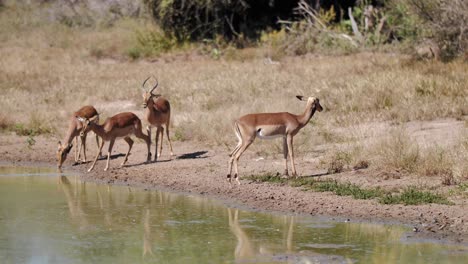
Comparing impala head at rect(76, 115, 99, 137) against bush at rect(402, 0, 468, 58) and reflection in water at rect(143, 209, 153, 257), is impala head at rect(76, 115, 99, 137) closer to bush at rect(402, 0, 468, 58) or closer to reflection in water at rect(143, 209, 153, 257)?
reflection in water at rect(143, 209, 153, 257)

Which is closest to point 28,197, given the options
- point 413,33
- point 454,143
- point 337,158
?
point 337,158

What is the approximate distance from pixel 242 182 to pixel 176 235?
320 cm

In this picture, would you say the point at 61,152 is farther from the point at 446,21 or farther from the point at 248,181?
the point at 446,21

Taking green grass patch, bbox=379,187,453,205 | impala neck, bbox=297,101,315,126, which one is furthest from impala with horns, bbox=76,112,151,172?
green grass patch, bbox=379,187,453,205

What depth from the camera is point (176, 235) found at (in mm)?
10430

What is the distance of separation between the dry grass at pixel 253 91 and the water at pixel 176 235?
9.10 ft

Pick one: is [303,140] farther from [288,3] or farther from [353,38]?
[288,3]

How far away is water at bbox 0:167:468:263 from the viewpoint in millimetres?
9258

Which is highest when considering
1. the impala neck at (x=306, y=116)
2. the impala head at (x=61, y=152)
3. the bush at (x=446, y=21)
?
the bush at (x=446, y=21)

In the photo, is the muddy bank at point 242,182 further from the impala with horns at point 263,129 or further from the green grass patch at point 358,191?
the impala with horns at point 263,129

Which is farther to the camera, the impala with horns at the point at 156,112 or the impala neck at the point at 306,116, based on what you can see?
the impala with horns at the point at 156,112

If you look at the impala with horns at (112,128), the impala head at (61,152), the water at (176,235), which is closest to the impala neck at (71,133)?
the impala head at (61,152)

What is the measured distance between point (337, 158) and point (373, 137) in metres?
1.32

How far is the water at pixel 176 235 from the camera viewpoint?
9.26m
